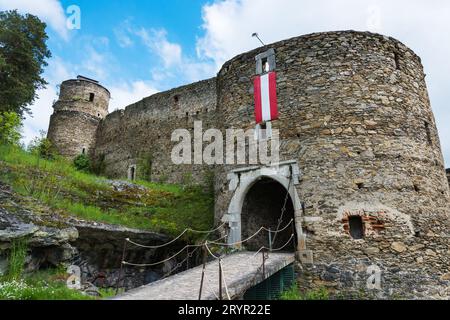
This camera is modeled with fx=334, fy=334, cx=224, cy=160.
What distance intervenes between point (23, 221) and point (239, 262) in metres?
4.38

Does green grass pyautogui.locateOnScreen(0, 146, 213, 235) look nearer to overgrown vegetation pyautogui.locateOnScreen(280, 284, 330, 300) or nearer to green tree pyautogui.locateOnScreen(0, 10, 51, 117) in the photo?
overgrown vegetation pyautogui.locateOnScreen(280, 284, 330, 300)

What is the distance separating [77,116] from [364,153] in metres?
20.0

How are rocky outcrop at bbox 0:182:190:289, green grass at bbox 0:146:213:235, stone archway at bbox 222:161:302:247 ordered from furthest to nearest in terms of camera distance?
green grass at bbox 0:146:213:235, stone archway at bbox 222:161:302:247, rocky outcrop at bbox 0:182:190:289

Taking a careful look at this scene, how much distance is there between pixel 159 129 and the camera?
59.8ft

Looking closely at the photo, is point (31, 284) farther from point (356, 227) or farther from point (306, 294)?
point (356, 227)

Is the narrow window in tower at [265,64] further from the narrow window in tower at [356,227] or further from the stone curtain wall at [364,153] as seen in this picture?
the narrow window in tower at [356,227]

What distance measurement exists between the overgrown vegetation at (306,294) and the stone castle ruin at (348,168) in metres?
0.19

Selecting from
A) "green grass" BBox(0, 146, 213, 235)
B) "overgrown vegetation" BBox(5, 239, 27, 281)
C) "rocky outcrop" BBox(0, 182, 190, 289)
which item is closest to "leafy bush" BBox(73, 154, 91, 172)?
"green grass" BBox(0, 146, 213, 235)

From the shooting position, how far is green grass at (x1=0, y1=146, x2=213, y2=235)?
830cm

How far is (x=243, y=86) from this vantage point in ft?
31.9

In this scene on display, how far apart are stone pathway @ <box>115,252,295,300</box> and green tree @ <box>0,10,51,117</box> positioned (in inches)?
506

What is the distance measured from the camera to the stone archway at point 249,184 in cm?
807
